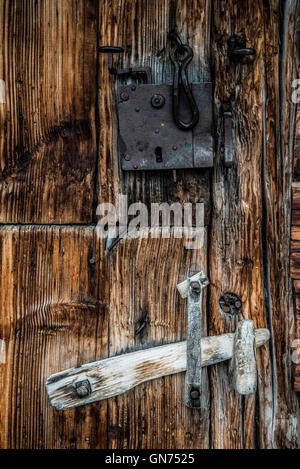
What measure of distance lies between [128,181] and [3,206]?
0.37m

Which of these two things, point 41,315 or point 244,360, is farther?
point 41,315

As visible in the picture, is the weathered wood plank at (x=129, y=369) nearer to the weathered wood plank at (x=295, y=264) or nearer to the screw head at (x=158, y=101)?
the weathered wood plank at (x=295, y=264)

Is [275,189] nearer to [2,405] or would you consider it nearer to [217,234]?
[217,234]

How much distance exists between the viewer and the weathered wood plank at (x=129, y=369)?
979 millimetres

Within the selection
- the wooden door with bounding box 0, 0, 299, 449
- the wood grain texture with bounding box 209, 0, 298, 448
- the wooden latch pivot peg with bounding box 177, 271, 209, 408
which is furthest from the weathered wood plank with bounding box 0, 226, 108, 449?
the wood grain texture with bounding box 209, 0, 298, 448

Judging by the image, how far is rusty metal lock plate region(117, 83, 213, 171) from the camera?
3.15ft

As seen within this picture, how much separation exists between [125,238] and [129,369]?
362 mm

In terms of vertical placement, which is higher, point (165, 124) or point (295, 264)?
point (165, 124)

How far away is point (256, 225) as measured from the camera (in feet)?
3.33

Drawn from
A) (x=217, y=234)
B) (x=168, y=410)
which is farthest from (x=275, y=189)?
(x=168, y=410)

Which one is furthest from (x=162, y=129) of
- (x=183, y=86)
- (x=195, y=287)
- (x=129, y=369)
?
(x=129, y=369)

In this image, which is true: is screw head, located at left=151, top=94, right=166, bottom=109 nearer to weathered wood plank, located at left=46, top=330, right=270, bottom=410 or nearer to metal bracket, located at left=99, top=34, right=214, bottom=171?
metal bracket, located at left=99, top=34, right=214, bottom=171

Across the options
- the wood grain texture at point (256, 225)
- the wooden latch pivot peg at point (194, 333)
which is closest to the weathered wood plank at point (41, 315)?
the wooden latch pivot peg at point (194, 333)

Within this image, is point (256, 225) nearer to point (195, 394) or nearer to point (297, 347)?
point (297, 347)
